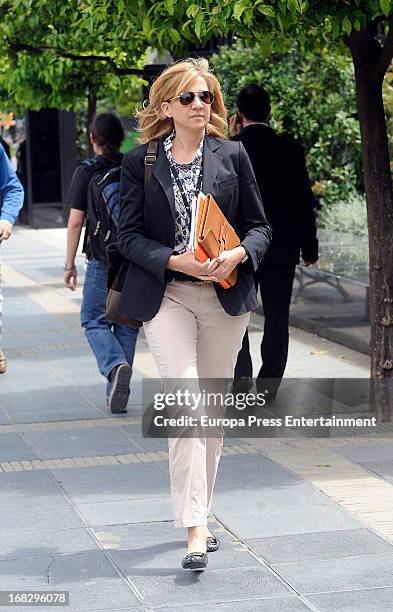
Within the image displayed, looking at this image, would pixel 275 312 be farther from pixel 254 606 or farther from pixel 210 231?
pixel 254 606

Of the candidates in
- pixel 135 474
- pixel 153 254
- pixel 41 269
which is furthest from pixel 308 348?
pixel 41 269

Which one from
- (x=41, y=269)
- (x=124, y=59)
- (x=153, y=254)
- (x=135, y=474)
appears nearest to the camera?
(x=153, y=254)

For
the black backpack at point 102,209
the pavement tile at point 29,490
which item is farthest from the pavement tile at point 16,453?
the black backpack at point 102,209

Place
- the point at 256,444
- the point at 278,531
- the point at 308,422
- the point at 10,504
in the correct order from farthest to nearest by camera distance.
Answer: the point at 308,422 → the point at 256,444 → the point at 10,504 → the point at 278,531

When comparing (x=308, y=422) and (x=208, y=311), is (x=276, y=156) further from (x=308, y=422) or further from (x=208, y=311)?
(x=208, y=311)

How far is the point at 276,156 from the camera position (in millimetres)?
7633

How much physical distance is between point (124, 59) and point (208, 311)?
7.85 meters

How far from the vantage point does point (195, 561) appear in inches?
188

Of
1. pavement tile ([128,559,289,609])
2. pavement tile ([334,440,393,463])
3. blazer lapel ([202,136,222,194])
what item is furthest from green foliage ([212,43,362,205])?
pavement tile ([128,559,289,609])

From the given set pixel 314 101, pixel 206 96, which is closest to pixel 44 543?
pixel 206 96

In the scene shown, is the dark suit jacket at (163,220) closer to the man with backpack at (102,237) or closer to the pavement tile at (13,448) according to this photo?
the pavement tile at (13,448)

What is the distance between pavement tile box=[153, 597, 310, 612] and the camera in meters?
4.44

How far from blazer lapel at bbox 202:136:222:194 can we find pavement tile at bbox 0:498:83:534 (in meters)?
1.59

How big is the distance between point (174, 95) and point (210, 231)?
→ 594 mm
